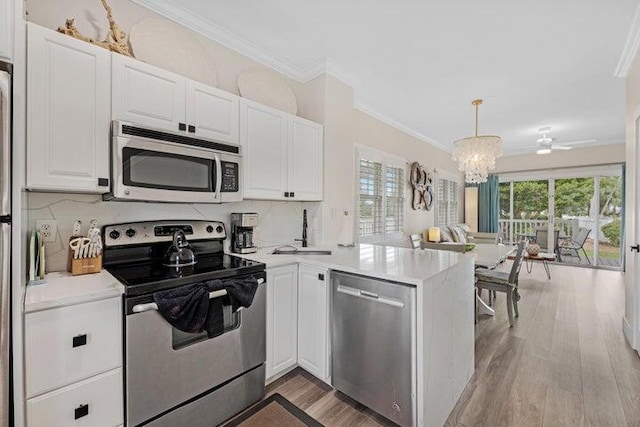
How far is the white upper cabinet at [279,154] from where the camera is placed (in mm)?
2355

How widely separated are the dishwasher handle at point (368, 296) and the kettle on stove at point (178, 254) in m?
1.01

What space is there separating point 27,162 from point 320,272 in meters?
1.69

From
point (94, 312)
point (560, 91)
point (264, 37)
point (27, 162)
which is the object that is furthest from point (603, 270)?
point (27, 162)

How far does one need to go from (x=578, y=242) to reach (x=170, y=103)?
8.19 meters

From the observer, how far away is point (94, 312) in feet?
4.31

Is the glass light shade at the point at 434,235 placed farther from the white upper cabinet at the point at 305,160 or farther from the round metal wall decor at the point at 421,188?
the white upper cabinet at the point at 305,160

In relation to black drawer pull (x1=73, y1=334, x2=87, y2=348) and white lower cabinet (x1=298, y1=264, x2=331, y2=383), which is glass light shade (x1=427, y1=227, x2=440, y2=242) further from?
black drawer pull (x1=73, y1=334, x2=87, y2=348)

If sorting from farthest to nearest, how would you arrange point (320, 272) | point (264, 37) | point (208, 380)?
point (264, 37) < point (320, 272) < point (208, 380)

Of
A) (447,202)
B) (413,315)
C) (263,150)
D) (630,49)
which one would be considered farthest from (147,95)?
(447,202)

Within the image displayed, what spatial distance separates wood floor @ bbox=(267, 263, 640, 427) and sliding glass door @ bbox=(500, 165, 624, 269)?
383cm

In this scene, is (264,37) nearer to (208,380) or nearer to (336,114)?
(336,114)

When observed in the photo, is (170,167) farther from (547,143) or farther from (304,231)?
(547,143)

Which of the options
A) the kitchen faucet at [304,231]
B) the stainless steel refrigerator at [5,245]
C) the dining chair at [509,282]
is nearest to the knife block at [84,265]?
the stainless steel refrigerator at [5,245]

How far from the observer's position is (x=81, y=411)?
4.24 ft
